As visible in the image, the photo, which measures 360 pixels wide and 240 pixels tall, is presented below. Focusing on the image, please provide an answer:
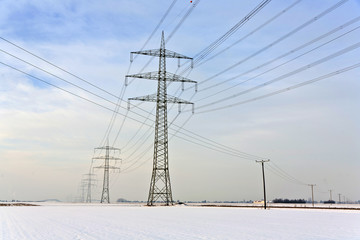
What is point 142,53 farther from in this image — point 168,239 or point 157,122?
point 168,239

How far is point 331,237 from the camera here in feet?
60.8

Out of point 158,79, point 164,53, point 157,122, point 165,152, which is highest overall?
point 164,53

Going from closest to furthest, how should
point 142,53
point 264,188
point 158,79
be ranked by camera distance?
1. point 142,53
2. point 158,79
3. point 264,188

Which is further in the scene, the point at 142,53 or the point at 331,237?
Result: the point at 142,53

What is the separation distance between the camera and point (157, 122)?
5900cm

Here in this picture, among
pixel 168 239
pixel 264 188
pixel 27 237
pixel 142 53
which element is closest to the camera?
pixel 168 239

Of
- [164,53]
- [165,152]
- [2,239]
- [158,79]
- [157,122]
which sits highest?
[164,53]

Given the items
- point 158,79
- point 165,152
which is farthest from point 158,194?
point 158,79

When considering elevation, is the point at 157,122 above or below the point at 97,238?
above

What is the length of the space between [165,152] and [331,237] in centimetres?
4076

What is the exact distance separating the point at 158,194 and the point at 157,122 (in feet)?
36.9

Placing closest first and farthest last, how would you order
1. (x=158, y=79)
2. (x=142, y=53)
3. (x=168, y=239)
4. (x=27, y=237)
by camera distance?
(x=168, y=239), (x=27, y=237), (x=142, y=53), (x=158, y=79)

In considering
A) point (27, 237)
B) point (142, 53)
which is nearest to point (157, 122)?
point (142, 53)

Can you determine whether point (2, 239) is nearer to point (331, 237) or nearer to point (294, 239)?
point (294, 239)
